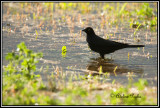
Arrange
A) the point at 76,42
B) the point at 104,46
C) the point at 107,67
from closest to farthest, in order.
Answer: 1. the point at 107,67
2. the point at 104,46
3. the point at 76,42

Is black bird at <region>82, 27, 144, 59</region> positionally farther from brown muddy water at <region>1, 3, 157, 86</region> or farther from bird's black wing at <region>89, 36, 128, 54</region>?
brown muddy water at <region>1, 3, 157, 86</region>

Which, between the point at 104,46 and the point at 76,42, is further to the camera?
the point at 76,42

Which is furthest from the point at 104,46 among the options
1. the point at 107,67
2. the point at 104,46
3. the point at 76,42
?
the point at 76,42

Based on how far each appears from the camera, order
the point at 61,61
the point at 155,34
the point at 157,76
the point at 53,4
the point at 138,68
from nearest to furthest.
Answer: the point at 157,76 < the point at 138,68 < the point at 61,61 < the point at 155,34 < the point at 53,4

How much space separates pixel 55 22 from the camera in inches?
462

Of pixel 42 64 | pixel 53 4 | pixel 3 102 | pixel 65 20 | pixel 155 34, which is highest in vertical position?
pixel 53 4

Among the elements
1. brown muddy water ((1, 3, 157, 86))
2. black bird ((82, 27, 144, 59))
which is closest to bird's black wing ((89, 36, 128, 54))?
black bird ((82, 27, 144, 59))

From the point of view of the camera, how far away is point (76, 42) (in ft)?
28.7

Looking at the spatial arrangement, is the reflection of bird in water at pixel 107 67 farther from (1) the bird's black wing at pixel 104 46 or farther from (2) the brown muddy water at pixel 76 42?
(1) the bird's black wing at pixel 104 46

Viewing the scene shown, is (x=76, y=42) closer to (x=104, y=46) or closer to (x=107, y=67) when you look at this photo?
(x=104, y=46)

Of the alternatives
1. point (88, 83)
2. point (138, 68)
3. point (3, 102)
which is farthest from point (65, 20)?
point (3, 102)

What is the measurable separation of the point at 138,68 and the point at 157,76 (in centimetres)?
71

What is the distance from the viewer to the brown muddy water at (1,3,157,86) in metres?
6.32

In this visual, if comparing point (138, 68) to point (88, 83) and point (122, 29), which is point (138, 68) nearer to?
point (88, 83)
